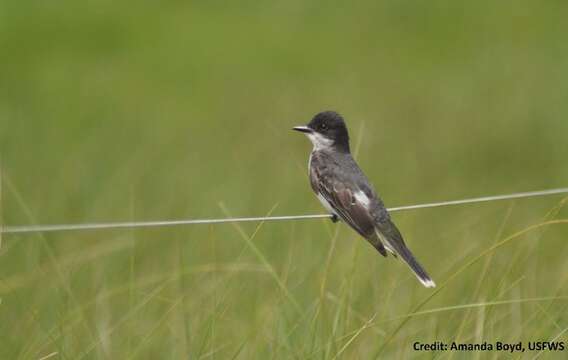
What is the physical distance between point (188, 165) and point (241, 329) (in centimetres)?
755

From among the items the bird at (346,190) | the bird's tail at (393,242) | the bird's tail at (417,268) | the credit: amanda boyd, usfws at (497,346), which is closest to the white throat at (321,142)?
the bird at (346,190)

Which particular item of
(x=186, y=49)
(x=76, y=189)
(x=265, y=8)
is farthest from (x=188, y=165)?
(x=265, y=8)

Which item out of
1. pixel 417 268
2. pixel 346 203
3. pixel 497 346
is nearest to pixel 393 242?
pixel 346 203

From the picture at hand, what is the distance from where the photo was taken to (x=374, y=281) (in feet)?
26.4

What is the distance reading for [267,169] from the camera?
15.5m

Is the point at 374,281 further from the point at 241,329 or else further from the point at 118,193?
the point at 118,193

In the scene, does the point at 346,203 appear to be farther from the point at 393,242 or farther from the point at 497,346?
the point at 497,346

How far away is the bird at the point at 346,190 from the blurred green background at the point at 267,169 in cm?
21

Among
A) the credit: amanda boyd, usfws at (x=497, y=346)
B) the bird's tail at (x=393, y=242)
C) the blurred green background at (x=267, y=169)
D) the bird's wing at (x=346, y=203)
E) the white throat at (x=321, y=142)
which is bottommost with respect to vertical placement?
the blurred green background at (x=267, y=169)

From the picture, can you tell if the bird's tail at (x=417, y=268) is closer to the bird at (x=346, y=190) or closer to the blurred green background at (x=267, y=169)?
the bird at (x=346, y=190)

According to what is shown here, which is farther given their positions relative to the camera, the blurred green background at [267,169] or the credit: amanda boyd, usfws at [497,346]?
the blurred green background at [267,169]

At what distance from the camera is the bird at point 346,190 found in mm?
8188

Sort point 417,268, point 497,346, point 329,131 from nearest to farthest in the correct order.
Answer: point 497,346 < point 417,268 < point 329,131

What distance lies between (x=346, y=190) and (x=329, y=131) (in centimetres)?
60
